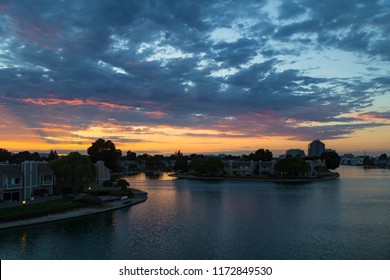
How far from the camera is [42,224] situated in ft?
138

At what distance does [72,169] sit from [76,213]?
18.9 metres

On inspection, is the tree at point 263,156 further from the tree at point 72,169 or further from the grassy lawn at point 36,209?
the grassy lawn at point 36,209

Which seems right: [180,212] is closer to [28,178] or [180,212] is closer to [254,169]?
[28,178]

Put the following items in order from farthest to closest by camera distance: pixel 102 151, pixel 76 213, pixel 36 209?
pixel 102 151 → pixel 76 213 → pixel 36 209

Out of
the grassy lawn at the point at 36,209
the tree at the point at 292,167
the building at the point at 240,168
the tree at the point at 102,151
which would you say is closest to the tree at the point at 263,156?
the building at the point at 240,168

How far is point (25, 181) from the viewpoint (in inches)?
2293

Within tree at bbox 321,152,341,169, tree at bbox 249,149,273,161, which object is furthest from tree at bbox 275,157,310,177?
tree at bbox 321,152,341,169

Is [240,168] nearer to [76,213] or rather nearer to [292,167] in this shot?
[292,167]

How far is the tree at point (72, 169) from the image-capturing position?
6594 centimetres

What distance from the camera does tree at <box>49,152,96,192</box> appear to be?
2596 inches

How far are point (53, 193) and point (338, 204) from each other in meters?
52.0

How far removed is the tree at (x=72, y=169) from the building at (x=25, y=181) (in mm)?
1535

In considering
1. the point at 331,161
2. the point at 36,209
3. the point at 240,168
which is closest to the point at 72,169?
the point at 36,209

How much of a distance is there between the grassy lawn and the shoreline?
71 centimetres
